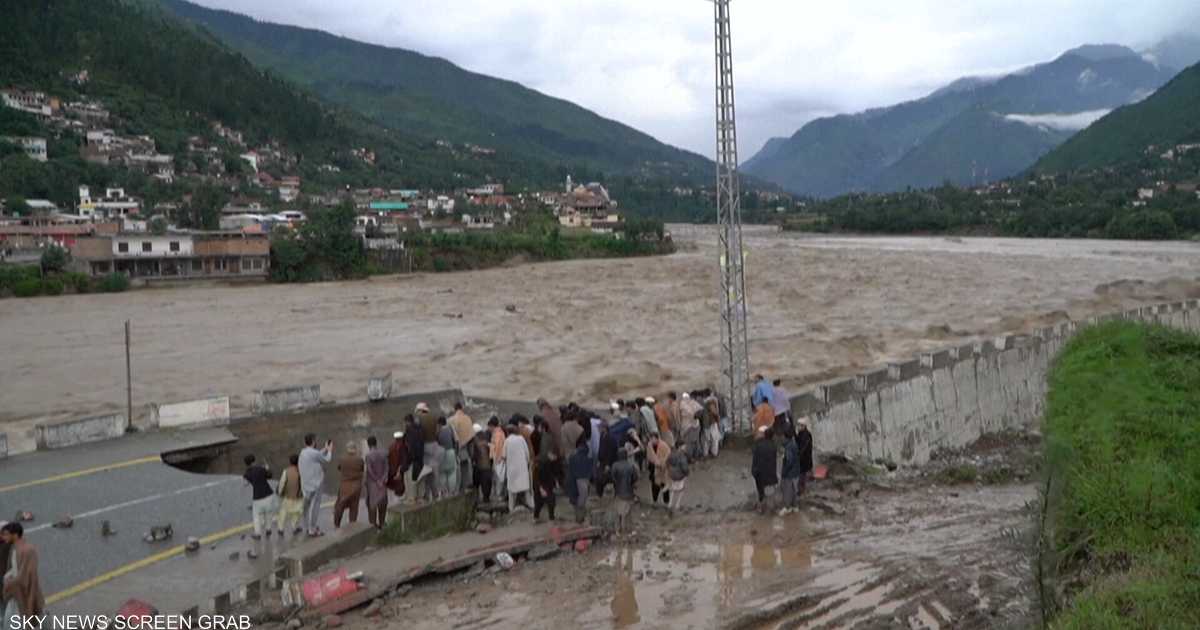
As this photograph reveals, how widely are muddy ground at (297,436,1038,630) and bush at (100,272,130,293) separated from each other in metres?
46.4

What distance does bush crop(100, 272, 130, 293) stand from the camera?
4900 centimetres

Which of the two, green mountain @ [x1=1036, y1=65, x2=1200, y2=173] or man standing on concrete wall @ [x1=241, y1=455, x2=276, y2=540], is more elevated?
green mountain @ [x1=1036, y1=65, x2=1200, y2=173]

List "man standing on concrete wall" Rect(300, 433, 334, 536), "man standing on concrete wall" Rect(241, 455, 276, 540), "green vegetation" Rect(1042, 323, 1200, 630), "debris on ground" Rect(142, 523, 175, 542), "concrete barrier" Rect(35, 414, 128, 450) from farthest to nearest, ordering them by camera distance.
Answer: "concrete barrier" Rect(35, 414, 128, 450) < "debris on ground" Rect(142, 523, 175, 542) < "man standing on concrete wall" Rect(300, 433, 334, 536) < "man standing on concrete wall" Rect(241, 455, 276, 540) < "green vegetation" Rect(1042, 323, 1200, 630)

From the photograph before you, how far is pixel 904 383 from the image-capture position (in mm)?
17250

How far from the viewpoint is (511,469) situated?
9.96 m

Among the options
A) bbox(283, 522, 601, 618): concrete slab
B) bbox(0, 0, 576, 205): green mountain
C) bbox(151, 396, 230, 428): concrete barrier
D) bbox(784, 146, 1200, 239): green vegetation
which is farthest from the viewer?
bbox(0, 0, 576, 205): green mountain

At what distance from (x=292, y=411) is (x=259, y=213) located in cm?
7273

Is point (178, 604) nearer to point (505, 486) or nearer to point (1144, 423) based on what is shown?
point (505, 486)

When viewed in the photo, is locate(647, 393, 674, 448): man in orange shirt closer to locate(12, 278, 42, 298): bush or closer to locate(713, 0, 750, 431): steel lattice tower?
locate(713, 0, 750, 431): steel lattice tower

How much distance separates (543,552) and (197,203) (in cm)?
7163

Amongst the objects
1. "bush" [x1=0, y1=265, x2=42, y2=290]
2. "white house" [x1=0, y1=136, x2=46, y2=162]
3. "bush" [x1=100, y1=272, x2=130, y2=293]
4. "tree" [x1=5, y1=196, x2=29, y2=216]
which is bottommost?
"bush" [x1=100, y1=272, x2=130, y2=293]

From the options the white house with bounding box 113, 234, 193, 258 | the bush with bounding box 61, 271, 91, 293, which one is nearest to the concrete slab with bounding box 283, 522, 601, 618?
the bush with bounding box 61, 271, 91, 293

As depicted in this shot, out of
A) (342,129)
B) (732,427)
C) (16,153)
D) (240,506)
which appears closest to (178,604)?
(240,506)

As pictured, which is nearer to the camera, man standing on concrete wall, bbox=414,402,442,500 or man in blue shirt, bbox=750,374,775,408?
man standing on concrete wall, bbox=414,402,442,500
